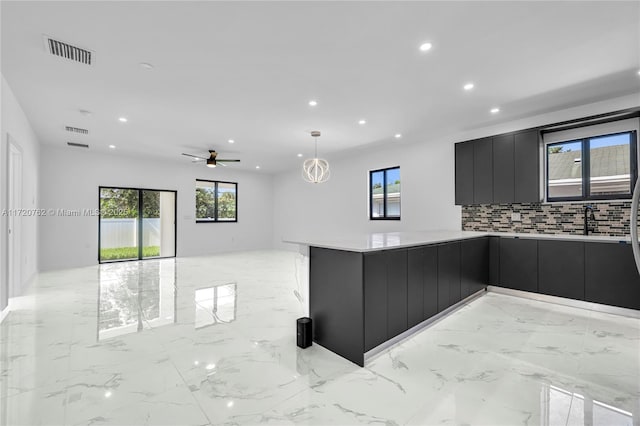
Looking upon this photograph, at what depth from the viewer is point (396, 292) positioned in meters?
2.75

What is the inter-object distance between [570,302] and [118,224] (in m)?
9.68

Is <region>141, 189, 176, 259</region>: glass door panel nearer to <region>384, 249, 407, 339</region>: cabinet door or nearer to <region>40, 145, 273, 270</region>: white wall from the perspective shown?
<region>40, 145, 273, 270</region>: white wall

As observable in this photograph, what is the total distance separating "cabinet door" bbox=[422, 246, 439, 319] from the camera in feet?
10.3

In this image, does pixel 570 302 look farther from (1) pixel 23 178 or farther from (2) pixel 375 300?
(1) pixel 23 178

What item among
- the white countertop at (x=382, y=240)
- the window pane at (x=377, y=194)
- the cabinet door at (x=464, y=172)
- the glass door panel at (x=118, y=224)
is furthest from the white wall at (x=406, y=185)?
the glass door panel at (x=118, y=224)

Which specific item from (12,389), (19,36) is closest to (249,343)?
(12,389)

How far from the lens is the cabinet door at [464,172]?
204 inches

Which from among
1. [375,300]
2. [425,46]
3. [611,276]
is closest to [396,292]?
[375,300]

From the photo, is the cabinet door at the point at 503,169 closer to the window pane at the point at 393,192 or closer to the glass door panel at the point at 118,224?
the window pane at the point at 393,192

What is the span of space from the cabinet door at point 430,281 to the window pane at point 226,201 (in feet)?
25.9

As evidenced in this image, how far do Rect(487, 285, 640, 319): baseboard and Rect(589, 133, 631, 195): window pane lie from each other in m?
1.56

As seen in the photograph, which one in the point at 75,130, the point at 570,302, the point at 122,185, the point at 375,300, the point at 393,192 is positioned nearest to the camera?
the point at 375,300

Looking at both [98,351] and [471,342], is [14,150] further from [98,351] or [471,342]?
[471,342]

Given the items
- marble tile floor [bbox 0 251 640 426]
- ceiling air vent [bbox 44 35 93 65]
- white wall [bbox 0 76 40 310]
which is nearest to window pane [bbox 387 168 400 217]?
marble tile floor [bbox 0 251 640 426]
